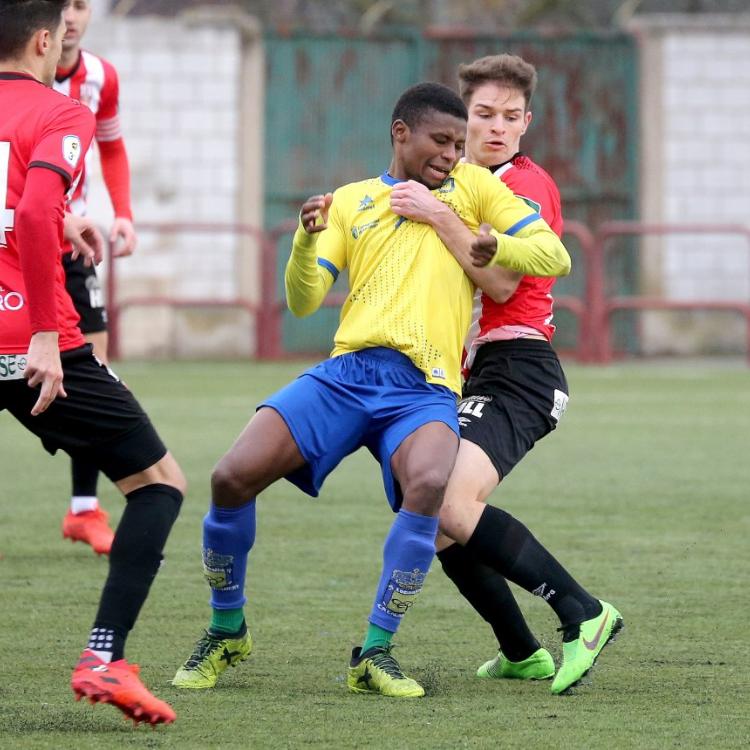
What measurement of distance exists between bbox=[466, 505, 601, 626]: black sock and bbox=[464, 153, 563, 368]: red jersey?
1.92 ft

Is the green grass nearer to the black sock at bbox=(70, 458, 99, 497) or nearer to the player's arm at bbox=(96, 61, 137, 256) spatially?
the black sock at bbox=(70, 458, 99, 497)

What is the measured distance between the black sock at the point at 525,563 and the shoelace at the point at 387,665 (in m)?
0.38

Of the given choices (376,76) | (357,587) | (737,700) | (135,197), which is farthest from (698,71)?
(737,700)

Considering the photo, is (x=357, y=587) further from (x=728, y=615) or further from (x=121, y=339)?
(x=121, y=339)

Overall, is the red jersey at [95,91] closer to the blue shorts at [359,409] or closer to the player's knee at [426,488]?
the blue shorts at [359,409]

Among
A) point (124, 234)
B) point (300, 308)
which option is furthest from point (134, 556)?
point (124, 234)

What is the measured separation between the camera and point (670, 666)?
5.04 meters

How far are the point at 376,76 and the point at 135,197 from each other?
2.95 metres

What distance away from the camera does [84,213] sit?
23.8 feet

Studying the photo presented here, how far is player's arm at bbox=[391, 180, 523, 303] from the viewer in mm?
4875

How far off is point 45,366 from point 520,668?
1.62 metres

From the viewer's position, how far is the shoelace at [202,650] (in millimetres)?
4840

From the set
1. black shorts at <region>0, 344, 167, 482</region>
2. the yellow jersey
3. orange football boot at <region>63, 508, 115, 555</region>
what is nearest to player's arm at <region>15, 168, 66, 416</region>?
black shorts at <region>0, 344, 167, 482</region>

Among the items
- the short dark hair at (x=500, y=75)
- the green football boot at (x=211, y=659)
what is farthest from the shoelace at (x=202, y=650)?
the short dark hair at (x=500, y=75)
